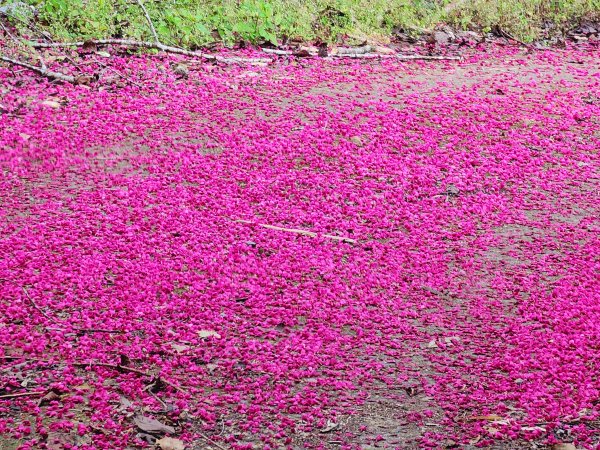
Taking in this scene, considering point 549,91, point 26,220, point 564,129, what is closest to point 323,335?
point 26,220

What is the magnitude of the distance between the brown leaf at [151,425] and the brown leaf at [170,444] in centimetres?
5

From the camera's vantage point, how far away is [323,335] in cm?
386

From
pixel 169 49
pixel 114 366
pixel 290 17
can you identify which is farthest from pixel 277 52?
pixel 114 366

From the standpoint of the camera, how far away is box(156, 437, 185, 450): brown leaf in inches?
118

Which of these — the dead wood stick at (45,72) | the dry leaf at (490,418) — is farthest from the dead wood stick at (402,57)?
the dry leaf at (490,418)

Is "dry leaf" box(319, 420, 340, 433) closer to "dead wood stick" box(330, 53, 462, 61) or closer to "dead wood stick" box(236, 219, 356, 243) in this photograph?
"dead wood stick" box(236, 219, 356, 243)

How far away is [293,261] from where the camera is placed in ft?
15.0

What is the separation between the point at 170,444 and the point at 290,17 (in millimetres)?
7017

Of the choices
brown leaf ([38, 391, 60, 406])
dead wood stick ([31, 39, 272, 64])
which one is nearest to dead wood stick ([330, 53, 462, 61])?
dead wood stick ([31, 39, 272, 64])

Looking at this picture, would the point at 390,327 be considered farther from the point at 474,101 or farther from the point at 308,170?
the point at 474,101

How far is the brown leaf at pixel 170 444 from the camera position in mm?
2990

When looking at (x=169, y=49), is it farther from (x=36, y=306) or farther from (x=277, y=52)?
(x=36, y=306)

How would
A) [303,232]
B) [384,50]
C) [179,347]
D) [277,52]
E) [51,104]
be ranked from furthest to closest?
1. [384,50]
2. [277,52]
3. [51,104]
4. [303,232]
5. [179,347]

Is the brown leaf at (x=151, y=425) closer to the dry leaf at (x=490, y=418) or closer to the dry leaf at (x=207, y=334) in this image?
the dry leaf at (x=207, y=334)
